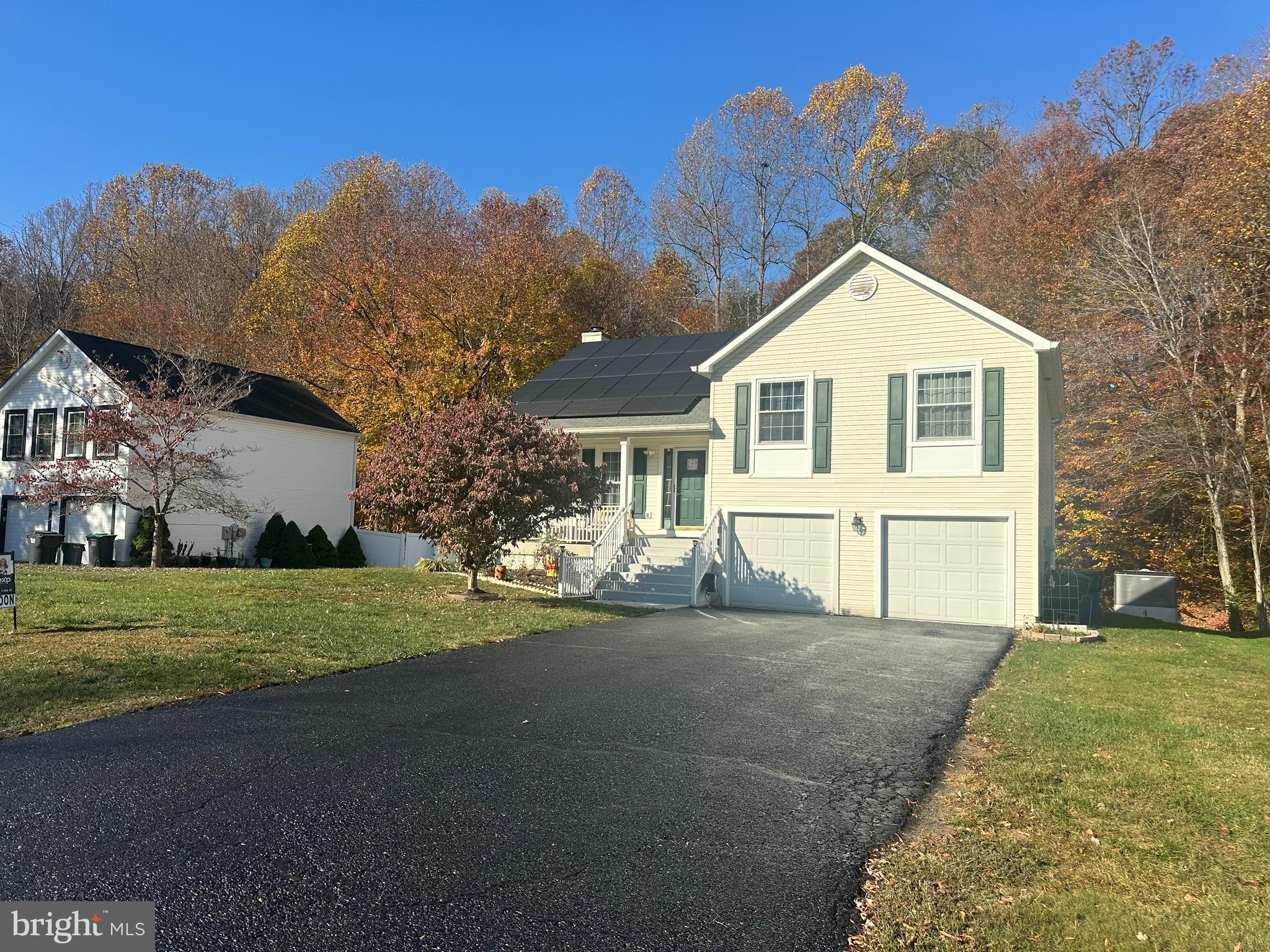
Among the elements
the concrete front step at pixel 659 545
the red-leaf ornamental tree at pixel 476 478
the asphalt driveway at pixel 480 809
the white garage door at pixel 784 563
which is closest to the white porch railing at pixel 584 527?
the concrete front step at pixel 659 545

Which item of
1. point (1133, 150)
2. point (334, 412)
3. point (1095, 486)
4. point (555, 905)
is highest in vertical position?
point (1133, 150)

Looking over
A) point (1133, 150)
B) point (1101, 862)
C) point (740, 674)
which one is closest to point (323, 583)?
point (740, 674)

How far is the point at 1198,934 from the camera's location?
3.56m

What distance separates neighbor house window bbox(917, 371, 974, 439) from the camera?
617 inches

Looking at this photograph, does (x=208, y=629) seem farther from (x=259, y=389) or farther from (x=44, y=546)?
(x=259, y=389)

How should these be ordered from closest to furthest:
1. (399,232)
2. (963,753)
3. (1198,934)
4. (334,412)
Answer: (1198,934), (963,753), (334,412), (399,232)

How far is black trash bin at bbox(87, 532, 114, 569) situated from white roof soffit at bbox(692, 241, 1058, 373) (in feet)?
52.5

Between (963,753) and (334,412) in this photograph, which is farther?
(334,412)

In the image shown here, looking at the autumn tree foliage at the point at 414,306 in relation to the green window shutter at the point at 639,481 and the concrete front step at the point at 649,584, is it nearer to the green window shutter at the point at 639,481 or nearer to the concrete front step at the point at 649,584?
the green window shutter at the point at 639,481

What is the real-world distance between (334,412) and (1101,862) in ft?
96.7

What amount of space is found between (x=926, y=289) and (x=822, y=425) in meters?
3.20

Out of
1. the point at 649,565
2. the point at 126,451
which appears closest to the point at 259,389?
the point at 126,451

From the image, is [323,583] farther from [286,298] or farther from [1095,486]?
[286,298]

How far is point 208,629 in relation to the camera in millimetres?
10461
